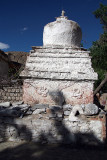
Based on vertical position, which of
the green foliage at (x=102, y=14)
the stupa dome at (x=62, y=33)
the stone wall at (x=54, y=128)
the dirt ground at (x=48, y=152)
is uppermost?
the green foliage at (x=102, y=14)

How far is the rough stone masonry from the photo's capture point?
3.60 meters

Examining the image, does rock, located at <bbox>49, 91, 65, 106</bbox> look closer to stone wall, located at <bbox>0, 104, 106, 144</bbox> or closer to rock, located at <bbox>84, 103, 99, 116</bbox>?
stone wall, located at <bbox>0, 104, 106, 144</bbox>

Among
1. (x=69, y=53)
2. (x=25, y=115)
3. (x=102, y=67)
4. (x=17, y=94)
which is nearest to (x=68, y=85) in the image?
(x=69, y=53)

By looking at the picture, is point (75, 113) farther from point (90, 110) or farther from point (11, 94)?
point (11, 94)

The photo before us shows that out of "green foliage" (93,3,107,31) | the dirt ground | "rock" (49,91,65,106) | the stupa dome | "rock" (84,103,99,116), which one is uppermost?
"green foliage" (93,3,107,31)

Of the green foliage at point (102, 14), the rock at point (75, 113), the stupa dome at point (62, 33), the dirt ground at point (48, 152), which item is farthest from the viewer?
the green foliage at point (102, 14)

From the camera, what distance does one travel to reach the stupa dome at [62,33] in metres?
4.35

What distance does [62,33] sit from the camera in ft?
14.3

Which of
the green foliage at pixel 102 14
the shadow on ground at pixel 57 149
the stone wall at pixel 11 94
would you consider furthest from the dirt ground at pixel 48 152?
the green foliage at pixel 102 14

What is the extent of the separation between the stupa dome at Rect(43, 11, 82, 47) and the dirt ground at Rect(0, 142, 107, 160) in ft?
9.45

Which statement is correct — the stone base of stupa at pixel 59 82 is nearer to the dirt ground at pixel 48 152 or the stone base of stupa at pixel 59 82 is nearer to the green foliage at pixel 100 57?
the dirt ground at pixel 48 152

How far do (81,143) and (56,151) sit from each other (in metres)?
0.61

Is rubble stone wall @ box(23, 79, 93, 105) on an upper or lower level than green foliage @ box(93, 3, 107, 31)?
lower

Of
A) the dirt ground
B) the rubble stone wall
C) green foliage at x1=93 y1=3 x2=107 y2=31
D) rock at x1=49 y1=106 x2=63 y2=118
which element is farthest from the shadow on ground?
green foliage at x1=93 y1=3 x2=107 y2=31
